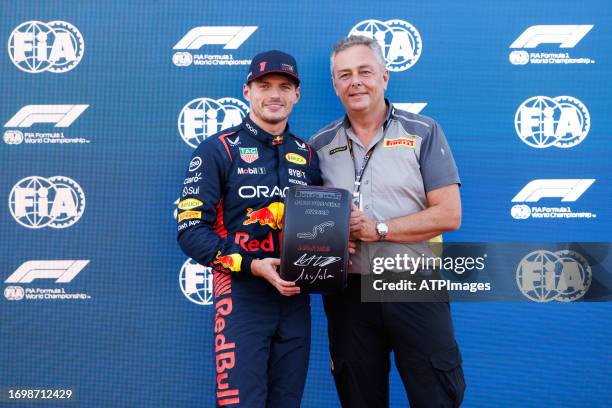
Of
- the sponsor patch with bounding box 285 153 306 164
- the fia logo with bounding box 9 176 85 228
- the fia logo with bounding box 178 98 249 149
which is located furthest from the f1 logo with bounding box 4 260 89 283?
the sponsor patch with bounding box 285 153 306 164

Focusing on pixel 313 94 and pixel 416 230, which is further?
pixel 313 94

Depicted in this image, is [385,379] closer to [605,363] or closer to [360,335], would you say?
[360,335]

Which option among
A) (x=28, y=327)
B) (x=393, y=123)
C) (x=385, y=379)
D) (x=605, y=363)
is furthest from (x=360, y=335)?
(x=28, y=327)

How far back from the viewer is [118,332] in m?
2.71

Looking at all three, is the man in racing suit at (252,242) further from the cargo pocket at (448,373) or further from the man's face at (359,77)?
the cargo pocket at (448,373)

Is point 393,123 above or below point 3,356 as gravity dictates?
above

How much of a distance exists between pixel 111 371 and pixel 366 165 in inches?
67.9

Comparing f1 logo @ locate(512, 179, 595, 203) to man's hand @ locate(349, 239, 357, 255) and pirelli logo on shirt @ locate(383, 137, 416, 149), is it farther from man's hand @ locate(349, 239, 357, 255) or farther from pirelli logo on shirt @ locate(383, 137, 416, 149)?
man's hand @ locate(349, 239, 357, 255)

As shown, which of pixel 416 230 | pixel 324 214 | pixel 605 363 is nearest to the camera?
pixel 324 214

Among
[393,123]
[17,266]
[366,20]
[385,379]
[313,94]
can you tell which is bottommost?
[385,379]

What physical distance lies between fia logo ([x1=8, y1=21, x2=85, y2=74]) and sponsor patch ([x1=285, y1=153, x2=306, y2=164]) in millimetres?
1460

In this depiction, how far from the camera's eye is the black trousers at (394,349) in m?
1.92

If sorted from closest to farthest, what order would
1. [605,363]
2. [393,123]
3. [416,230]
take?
[416,230] → [393,123] → [605,363]

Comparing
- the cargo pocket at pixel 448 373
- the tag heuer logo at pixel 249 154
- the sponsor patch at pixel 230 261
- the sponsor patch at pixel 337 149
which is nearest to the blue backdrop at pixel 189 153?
the sponsor patch at pixel 337 149
